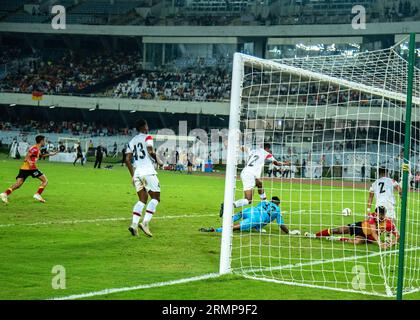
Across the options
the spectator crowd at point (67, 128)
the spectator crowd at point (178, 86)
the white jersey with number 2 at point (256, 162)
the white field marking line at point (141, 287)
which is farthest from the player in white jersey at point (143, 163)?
the spectator crowd at point (67, 128)

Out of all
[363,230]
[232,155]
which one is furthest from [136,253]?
[363,230]

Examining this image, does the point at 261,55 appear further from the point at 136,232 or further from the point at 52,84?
the point at 136,232

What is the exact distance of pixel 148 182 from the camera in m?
15.3

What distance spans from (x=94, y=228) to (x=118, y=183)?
1725 cm

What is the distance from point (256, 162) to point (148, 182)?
3775mm

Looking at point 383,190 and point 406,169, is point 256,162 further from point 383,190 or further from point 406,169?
point 406,169

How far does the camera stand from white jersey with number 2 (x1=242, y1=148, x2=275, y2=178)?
18156 mm

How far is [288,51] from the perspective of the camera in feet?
223

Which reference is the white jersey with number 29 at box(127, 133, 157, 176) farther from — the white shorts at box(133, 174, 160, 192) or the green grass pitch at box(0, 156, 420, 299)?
the green grass pitch at box(0, 156, 420, 299)

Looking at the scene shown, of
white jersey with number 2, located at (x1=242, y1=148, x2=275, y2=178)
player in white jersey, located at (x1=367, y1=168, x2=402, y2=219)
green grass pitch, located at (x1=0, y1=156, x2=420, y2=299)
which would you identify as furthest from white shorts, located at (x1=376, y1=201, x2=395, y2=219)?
white jersey with number 2, located at (x1=242, y1=148, x2=275, y2=178)

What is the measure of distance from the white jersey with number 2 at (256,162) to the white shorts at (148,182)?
134 inches

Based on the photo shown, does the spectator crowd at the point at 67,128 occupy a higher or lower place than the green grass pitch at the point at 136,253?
higher

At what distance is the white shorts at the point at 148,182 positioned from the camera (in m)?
15.3

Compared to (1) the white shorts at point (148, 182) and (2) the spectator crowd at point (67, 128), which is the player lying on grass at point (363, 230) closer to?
(1) the white shorts at point (148, 182)
